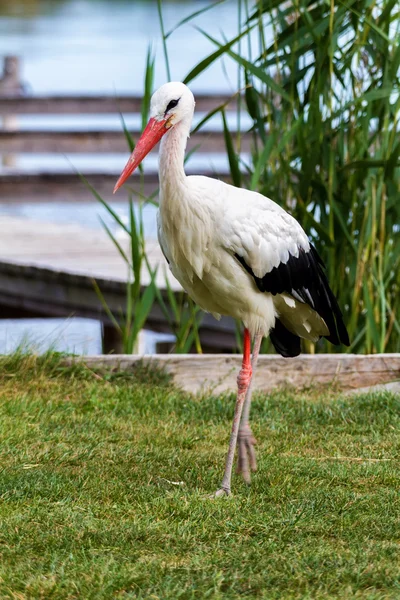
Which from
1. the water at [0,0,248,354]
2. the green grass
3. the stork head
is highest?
the water at [0,0,248,354]

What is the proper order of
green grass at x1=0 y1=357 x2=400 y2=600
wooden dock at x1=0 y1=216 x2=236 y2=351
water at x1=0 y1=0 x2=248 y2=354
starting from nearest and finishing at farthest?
green grass at x1=0 y1=357 x2=400 y2=600 → wooden dock at x1=0 y1=216 x2=236 y2=351 → water at x1=0 y1=0 x2=248 y2=354

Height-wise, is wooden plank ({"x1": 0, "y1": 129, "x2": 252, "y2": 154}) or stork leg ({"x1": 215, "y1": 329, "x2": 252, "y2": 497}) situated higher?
wooden plank ({"x1": 0, "y1": 129, "x2": 252, "y2": 154})

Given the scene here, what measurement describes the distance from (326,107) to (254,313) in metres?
1.60

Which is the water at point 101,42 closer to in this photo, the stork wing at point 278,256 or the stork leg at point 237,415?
the stork wing at point 278,256

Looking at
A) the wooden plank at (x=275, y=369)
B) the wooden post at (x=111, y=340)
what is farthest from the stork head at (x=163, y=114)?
the wooden post at (x=111, y=340)

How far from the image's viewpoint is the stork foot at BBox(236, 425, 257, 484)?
362 centimetres

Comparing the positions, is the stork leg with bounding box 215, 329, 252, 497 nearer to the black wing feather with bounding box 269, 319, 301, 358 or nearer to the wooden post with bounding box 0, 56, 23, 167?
the black wing feather with bounding box 269, 319, 301, 358

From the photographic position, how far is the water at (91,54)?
1491 centimetres

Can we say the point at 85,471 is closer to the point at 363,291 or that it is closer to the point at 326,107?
the point at 363,291

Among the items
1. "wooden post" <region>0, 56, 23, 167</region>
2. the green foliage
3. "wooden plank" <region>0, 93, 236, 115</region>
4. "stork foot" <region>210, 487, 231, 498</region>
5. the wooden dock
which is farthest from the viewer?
"wooden post" <region>0, 56, 23, 167</region>

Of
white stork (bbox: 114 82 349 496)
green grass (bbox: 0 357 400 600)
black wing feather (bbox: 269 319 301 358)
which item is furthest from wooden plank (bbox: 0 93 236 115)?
white stork (bbox: 114 82 349 496)

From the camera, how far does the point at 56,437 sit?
4.09 meters

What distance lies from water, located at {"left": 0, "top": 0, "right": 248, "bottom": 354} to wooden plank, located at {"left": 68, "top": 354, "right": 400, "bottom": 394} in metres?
3.47

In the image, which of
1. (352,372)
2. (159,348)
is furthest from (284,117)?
(159,348)
